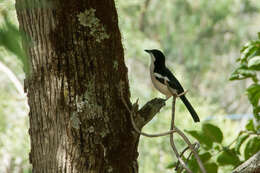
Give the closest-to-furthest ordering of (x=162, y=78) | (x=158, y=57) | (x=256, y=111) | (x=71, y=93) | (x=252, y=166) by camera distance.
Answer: (x=252, y=166) < (x=71, y=93) < (x=256, y=111) < (x=162, y=78) < (x=158, y=57)

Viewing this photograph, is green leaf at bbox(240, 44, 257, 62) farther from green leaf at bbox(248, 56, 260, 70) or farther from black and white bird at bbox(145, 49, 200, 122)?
black and white bird at bbox(145, 49, 200, 122)

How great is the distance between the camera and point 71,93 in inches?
56.9

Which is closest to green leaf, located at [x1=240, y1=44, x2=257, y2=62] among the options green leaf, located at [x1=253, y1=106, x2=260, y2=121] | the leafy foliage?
the leafy foliage

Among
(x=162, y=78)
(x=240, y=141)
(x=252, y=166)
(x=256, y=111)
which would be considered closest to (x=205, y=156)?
(x=240, y=141)

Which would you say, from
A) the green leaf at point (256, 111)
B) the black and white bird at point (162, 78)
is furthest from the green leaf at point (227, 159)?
the black and white bird at point (162, 78)

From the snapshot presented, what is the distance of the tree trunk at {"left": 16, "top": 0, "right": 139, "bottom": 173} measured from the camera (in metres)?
1.44

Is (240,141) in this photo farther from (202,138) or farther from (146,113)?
(146,113)

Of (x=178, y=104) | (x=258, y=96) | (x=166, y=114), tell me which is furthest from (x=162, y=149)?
(x=258, y=96)

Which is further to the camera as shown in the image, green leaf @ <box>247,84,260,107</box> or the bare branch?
green leaf @ <box>247,84,260,107</box>

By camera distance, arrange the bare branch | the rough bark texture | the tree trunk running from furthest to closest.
Answer: the bare branch, the tree trunk, the rough bark texture

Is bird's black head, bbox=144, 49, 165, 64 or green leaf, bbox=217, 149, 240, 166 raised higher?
bird's black head, bbox=144, 49, 165, 64

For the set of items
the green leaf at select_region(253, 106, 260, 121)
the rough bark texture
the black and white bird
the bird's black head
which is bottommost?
the rough bark texture

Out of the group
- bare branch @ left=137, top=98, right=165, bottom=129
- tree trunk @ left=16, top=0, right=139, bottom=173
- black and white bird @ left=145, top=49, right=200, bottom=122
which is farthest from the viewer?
black and white bird @ left=145, top=49, right=200, bottom=122

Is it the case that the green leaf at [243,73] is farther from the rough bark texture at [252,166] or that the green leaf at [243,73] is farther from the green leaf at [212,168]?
the rough bark texture at [252,166]
